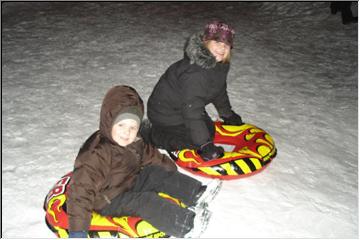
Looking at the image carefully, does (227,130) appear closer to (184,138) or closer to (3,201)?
(184,138)

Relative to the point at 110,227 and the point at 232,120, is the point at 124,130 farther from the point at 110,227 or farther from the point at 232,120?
the point at 232,120

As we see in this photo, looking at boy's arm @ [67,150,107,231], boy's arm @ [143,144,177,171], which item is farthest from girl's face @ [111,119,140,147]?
boy's arm @ [143,144,177,171]

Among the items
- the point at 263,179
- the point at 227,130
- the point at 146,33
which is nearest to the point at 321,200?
the point at 263,179

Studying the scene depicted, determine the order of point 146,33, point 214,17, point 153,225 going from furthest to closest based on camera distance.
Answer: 1. point 214,17
2. point 146,33
3. point 153,225

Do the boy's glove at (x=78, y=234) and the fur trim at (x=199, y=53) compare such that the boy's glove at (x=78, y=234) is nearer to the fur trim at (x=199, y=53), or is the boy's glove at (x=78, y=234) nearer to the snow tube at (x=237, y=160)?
the snow tube at (x=237, y=160)

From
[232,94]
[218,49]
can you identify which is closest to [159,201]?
[218,49]

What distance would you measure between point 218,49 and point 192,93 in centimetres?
43

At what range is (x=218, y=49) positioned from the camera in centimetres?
314

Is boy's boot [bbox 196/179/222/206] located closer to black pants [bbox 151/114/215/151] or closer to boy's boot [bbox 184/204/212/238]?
boy's boot [bbox 184/204/212/238]

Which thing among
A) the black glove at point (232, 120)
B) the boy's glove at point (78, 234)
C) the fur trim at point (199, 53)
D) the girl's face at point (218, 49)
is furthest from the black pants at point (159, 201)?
the black glove at point (232, 120)

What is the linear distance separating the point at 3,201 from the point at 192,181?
149 cm

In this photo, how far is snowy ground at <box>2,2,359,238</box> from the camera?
9.78ft

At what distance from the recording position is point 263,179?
337 cm

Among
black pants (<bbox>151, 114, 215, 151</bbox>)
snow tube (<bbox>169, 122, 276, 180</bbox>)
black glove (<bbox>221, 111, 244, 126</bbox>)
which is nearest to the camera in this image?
snow tube (<bbox>169, 122, 276, 180</bbox>)
